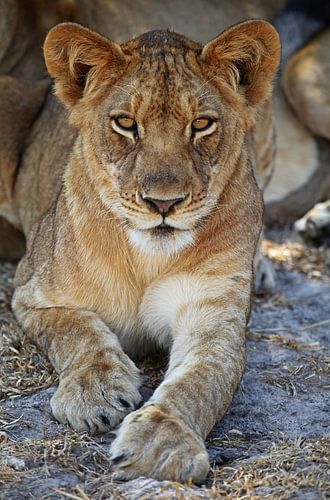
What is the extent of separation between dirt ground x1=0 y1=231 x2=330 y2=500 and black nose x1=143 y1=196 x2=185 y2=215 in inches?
24.6

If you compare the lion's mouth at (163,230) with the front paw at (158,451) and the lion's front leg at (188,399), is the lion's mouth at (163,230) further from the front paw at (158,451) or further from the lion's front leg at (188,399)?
the front paw at (158,451)

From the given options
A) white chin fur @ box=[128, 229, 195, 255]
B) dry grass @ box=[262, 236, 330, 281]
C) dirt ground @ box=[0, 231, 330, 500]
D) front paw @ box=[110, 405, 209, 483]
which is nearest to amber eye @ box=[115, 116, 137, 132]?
white chin fur @ box=[128, 229, 195, 255]

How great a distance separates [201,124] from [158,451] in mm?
1118

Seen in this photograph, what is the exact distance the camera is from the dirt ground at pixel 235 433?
7.97 ft

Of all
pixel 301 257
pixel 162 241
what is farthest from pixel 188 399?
pixel 301 257

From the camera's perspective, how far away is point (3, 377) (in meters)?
3.23

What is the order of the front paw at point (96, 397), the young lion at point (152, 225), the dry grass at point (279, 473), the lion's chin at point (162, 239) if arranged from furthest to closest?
1. the lion's chin at point (162, 239)
2. the young lion at point (152, 225)
3. the front paw at point (96, 397)
4. the dry grass at point (279, 473)

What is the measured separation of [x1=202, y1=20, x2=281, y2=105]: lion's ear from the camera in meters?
3.13

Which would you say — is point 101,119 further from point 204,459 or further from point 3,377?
point 204,459

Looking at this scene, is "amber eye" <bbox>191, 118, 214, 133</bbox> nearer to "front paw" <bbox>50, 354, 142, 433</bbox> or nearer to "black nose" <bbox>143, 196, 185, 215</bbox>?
"black nose" <bbox>143, 196, 185, 215</bbox>

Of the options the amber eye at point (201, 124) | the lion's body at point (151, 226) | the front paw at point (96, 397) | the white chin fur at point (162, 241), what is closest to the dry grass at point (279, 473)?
the lion's body at point (151, 226)

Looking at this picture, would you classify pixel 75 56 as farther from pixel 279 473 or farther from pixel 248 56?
pixel 279 473

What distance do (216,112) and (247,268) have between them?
22.7 inches

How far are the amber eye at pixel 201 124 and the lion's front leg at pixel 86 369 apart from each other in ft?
2.43
